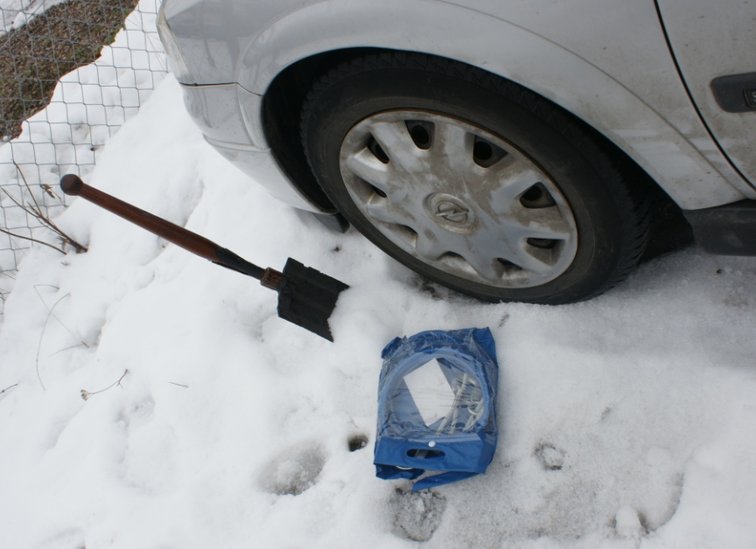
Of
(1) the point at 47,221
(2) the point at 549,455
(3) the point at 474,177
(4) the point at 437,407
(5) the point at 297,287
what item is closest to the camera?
(3) the point at 474,177

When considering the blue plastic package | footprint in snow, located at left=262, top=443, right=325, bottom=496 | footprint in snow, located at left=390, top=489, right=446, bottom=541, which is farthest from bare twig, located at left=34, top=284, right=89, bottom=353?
footprint in snow, located at left=390, top=489, right=446, bottom=541

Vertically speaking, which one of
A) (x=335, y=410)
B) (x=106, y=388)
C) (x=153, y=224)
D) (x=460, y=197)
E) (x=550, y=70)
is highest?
(x=550, y=70)

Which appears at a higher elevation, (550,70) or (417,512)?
(550,70)

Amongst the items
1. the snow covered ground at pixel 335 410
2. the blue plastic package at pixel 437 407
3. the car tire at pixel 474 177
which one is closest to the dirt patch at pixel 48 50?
the snow covered ground at pixel 335 410

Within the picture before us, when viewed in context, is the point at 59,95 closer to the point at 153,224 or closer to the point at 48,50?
the point at 48,50

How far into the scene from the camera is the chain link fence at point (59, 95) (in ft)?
9.95

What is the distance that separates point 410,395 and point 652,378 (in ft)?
2.07

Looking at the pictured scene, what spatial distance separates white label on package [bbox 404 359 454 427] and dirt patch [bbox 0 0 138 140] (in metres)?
2.95

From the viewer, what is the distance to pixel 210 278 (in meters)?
2.23

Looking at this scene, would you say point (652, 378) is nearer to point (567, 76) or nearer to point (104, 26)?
point (567, 76)

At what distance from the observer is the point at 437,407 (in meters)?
1.74

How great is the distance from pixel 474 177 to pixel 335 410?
2.62 ft

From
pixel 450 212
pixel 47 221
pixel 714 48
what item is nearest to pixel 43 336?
pixel 47 221

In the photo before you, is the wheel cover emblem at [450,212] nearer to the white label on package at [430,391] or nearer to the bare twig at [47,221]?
the white label on package at [430,391]
